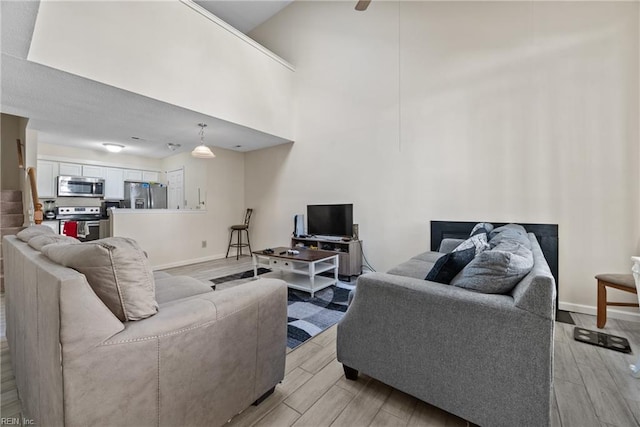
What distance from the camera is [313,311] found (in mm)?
2664

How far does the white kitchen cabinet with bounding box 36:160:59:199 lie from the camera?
5043 mm

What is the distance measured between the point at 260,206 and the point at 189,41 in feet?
10.4

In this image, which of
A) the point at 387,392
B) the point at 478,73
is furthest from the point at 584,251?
the point at 387,392

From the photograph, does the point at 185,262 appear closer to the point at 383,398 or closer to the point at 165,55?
the point at 165,55

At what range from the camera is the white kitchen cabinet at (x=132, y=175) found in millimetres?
6145

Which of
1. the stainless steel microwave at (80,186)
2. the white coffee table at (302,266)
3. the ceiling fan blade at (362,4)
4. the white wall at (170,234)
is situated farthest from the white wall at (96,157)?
the ceiling fan blade at (362,4)

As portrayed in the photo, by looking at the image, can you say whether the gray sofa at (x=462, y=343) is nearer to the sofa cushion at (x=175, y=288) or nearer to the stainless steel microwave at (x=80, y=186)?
the sofa cushion at (x=175, y=288)

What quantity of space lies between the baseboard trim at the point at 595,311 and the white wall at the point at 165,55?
14.8ft

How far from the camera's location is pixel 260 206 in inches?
223

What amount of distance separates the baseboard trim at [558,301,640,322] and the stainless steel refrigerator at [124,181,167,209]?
719cm

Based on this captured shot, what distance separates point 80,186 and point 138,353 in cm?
638

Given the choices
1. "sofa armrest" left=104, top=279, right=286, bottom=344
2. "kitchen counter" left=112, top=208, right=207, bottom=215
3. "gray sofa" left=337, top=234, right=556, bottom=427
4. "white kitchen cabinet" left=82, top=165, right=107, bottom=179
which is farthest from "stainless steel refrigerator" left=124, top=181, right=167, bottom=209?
"gray sofa" left=337, top=234, right=556, bottom=427

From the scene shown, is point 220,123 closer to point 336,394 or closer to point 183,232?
point 183,232

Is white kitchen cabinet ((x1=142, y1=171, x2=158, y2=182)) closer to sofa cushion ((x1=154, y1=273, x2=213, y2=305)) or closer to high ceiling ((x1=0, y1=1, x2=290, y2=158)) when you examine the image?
high ceiling ((x1=0, y1=1, x2=290, y2=158))
